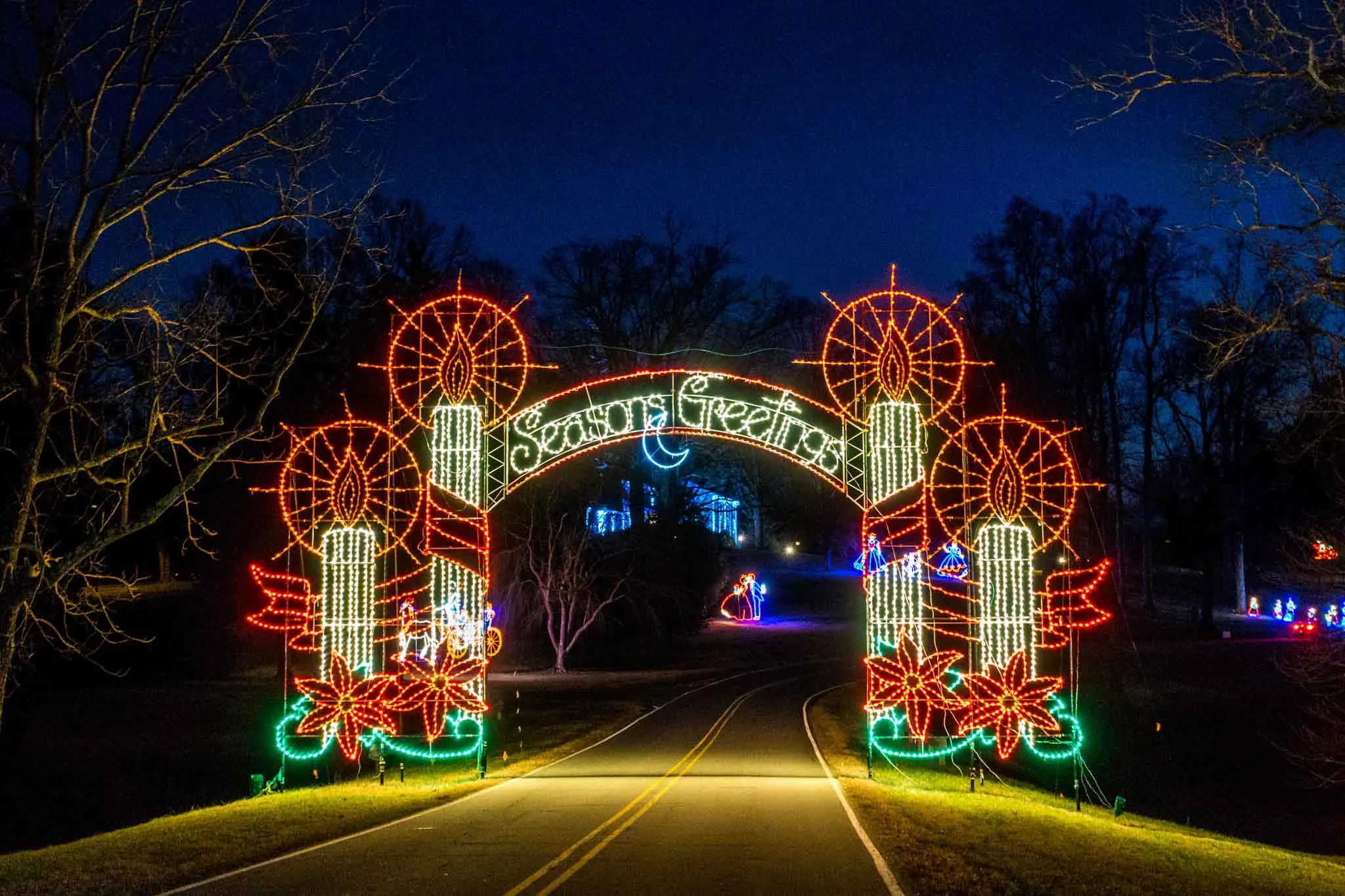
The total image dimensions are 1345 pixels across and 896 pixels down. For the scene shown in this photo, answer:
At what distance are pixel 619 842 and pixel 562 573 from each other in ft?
108

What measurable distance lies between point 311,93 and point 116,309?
2.98 m

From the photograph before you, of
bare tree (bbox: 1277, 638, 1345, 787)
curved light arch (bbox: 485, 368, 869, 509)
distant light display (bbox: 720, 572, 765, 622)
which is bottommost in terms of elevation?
bare tree (bbox: 1277, 638, 1345, 787)

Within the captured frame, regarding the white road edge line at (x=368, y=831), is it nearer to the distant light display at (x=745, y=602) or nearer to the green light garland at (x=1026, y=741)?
the green light garland at (x=1026, y=741)

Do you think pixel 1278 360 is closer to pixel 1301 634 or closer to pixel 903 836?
pixel 903 836

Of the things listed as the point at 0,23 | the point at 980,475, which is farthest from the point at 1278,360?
the point at 0,23

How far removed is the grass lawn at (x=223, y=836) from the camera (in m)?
10.6

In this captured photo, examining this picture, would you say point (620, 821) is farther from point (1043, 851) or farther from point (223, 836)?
point (1043, 851)

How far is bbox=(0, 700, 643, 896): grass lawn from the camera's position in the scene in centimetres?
1057

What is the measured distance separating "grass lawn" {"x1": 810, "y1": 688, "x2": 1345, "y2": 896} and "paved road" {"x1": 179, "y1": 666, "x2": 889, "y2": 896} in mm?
536

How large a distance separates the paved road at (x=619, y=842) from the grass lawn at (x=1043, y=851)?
21.1 inches

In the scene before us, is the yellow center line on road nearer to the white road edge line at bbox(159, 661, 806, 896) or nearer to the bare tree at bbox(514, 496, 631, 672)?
the white road edge line at bbox(159, 661, 806, 896)

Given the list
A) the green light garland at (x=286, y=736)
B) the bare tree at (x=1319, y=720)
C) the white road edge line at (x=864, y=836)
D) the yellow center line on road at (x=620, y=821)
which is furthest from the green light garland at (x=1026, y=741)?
the green light garland at (x=286, y=736)

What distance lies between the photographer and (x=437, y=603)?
770 inches

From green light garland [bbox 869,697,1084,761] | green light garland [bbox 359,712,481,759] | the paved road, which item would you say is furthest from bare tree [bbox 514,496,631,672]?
green light garland [bbox 869,697,1084,761]
